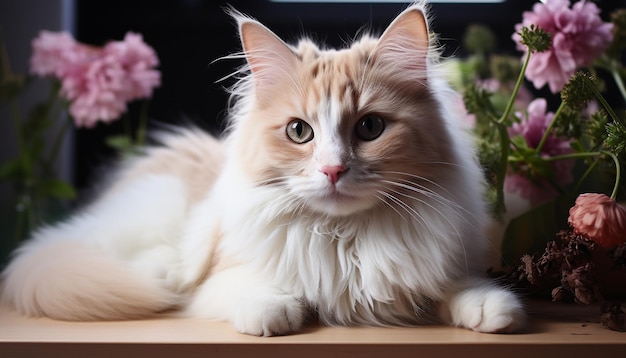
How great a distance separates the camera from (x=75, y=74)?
1.94m

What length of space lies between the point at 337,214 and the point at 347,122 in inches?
6.9

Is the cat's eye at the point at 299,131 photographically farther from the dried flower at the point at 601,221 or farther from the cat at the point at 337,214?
the dried flower at the point at 601,221

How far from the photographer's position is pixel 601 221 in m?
1.11

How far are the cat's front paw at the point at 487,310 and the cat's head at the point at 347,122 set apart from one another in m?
0.21

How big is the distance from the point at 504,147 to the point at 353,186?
45 cm

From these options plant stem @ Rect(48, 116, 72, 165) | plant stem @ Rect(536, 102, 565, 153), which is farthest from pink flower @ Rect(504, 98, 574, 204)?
plant stem @ Rect(48, 116, 72, 165)

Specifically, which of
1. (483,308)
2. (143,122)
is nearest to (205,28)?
(143,122)

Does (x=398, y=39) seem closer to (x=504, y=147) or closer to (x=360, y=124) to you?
(x=360, y=124)

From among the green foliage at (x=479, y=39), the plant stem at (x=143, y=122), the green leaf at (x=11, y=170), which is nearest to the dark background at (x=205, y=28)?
the plant stem at (x=143, y=122)

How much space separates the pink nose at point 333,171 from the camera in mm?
1163

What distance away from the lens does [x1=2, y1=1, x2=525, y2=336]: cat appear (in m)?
1.21

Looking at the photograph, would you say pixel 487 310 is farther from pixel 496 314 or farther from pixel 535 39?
pixel 535 39

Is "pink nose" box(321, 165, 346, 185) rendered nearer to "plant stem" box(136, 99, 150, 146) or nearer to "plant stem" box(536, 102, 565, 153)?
"plant stem" box(536, 102, 565, 153)

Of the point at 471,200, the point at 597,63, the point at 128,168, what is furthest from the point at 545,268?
the point at 128,168
